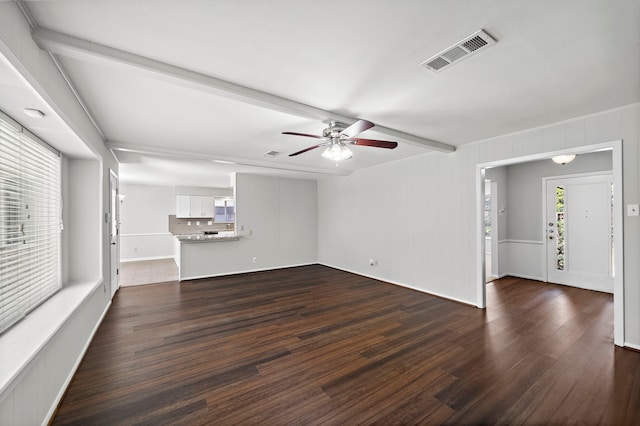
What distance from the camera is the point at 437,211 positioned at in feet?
15.5

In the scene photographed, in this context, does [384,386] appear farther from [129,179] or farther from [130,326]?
[129,179]

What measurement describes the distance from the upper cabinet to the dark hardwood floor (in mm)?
4997

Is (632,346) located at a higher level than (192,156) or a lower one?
lower

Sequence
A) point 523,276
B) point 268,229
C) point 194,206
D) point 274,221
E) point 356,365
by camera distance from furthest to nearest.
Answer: point 194,206, point 274,221, point 268,229, point 523,276, point 356,365

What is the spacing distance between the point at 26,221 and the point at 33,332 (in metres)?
0.91

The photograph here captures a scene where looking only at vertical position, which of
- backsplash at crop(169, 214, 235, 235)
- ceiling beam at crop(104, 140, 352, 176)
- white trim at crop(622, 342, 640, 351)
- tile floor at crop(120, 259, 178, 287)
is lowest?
tile floor at crop(120, 259, 178, 287)

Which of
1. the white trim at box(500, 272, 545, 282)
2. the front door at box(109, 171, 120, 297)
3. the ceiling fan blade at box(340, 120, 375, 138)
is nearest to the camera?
the ceiling fan blade at box(340, 120, 375, 138)

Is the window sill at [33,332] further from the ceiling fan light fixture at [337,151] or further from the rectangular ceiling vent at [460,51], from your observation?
the rectangular ceiling vent at [460,51]

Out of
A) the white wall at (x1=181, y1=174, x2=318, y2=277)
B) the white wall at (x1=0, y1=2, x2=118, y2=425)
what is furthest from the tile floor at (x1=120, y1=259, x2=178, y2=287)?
the white wall at (x1=0, y1=2, x2=118, y2=425)

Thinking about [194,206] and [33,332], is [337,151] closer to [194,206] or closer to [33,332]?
[33,332]

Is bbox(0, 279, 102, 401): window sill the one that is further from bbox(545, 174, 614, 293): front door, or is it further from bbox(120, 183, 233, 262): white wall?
bbox(545, 174, 614, 293): front door

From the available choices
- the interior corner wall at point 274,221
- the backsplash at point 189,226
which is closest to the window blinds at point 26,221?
the interior corner wall at point 274,221

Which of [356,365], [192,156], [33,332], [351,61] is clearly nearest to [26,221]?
[33,332]

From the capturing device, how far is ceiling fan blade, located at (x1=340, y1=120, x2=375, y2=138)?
Answer: 2482mm
